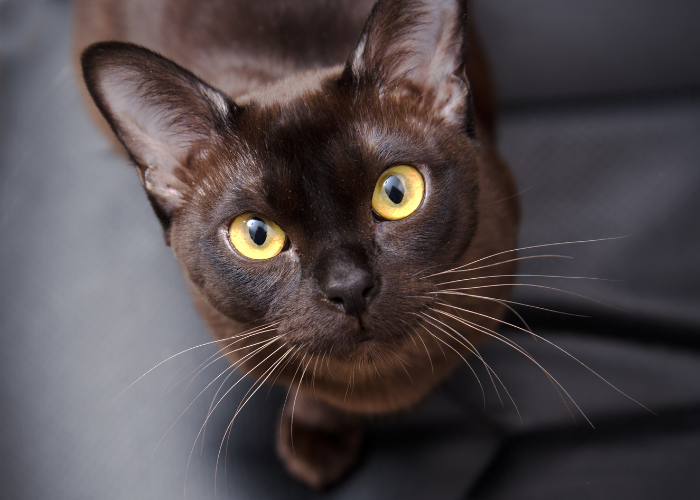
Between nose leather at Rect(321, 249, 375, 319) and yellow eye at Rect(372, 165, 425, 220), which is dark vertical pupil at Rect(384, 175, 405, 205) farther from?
nose leather at Rect(321, 249, 375, 319)

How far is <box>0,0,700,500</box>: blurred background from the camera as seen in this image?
1062mm

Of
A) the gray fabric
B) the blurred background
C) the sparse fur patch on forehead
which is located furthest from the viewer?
the gray fabric

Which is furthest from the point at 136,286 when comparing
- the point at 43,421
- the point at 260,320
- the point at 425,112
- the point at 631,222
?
the point at 631,222

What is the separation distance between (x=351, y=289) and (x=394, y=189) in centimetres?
17

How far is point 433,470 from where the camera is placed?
1.07m

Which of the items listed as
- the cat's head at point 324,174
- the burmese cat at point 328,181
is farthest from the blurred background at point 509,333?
the cat's head at point 324,174

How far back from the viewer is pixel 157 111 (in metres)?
0.80

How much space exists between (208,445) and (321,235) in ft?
2.27

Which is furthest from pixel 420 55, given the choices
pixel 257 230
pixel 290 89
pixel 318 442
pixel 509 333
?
pixel 318 442

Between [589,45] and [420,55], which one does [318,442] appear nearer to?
[420,55]

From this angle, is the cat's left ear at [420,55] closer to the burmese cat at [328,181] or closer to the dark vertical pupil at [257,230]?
the burmese cat at [328,181]

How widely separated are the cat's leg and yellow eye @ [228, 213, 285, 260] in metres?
0.46

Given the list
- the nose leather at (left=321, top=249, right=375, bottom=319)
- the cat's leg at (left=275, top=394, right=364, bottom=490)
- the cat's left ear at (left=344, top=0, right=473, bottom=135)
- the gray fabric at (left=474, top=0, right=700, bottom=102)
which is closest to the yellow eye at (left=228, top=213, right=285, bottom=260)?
the nose leather at (left=321, top=249, right=375, bottom=319)

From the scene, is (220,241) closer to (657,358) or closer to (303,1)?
(303,1)
